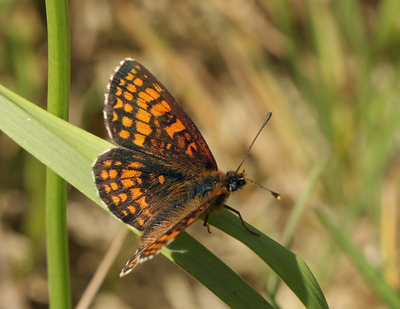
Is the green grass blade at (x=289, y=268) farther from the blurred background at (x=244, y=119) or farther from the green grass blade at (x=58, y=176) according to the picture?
the blurred background at (x=244, y=119)

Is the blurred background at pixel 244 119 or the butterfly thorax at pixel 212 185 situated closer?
the butterfly thorax at pixel 212 185

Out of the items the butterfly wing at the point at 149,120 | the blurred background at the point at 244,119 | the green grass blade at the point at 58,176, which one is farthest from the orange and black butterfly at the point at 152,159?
the blurred background at the point at 244,119

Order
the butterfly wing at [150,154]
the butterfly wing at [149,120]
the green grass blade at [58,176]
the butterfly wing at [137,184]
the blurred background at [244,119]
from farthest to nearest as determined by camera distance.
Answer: the blurred background at [244,119] < the butterfly wing at [149,120] < the butterfly wing at [150,154] < the butterfly wing at [137,184] < the green grass blade at [58,176]

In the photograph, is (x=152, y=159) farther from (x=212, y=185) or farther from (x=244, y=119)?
(x=244, y=119)

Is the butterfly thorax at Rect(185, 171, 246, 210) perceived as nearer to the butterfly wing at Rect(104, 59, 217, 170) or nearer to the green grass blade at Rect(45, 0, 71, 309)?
the butterfly wing at Rect(104, 59, 217, 170)

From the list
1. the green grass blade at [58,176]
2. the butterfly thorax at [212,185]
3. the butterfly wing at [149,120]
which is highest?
the butterfly wing at [149,120]

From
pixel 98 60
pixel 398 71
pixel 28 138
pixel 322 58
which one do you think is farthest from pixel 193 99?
pixel 28 138

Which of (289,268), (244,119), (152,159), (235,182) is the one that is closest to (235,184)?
(235,182)

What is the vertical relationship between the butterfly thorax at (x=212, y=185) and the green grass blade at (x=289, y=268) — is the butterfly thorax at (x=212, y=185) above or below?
above
